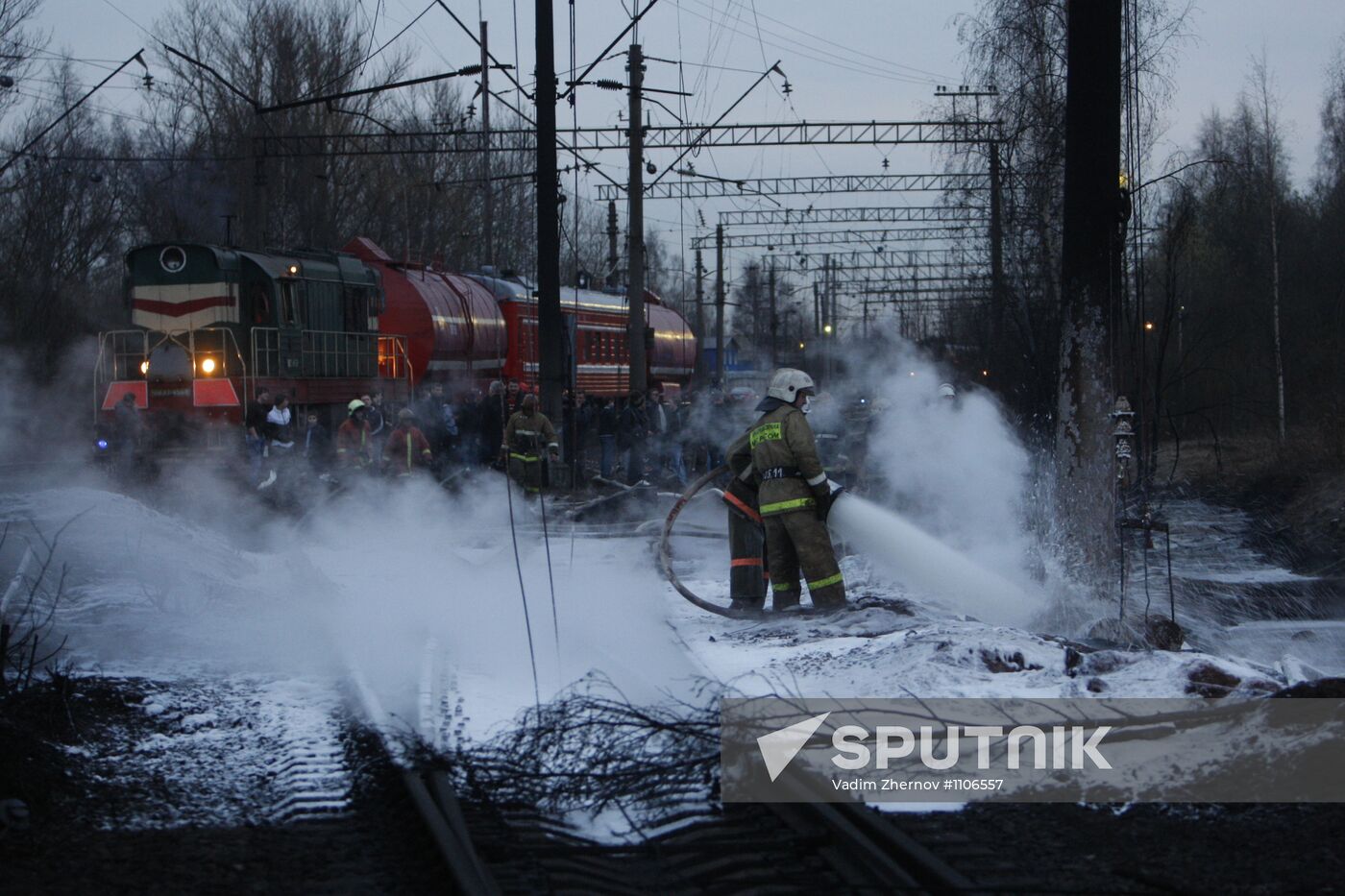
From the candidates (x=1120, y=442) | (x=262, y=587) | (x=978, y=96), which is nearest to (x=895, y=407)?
(x=1120, y=442)

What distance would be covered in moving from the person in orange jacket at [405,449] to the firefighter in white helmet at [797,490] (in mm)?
8657

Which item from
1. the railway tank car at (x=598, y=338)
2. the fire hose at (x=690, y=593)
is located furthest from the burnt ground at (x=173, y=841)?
the railway tank car at (x=598, y=338)

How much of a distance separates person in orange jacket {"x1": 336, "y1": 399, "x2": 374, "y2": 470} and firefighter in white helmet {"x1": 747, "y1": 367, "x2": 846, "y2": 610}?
30.8 ft

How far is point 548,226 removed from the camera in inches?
746

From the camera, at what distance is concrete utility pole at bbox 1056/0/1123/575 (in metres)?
9.68

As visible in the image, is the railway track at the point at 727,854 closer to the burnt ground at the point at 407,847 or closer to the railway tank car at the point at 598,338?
the burnt ground at the point at 407,847

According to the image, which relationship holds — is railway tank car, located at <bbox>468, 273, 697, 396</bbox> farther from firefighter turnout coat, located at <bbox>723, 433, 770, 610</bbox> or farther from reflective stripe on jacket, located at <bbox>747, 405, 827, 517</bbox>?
reflective stripe on jacket, located at <bbox>747, 405, 827, 517</bbox>

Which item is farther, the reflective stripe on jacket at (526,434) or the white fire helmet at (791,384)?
the reflective stripe on jacket at (526,434)

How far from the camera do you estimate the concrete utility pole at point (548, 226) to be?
1869cm

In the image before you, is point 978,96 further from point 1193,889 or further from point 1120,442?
point 1193,889

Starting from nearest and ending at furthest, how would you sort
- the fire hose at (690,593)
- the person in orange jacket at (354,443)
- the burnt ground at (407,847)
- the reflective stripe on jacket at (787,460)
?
the burnt ground at (407,847) → the reflective stripe on jacket at (787,460) → the fire hose at (690,593) → the person in orange jacket at (354,443)

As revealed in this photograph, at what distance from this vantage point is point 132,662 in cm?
881

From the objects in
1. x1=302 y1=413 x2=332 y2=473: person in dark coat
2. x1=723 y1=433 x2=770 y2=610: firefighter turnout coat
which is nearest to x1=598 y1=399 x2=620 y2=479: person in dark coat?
x1=302 y1=413 x2=332 y2=473: person in dark coat

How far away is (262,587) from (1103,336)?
23.6ft
